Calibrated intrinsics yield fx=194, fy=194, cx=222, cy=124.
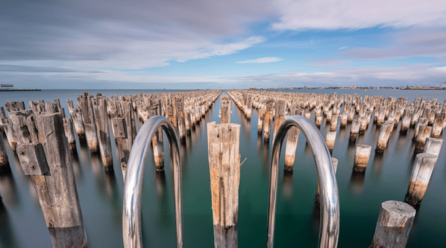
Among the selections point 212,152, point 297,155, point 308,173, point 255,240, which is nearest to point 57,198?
point 212,152

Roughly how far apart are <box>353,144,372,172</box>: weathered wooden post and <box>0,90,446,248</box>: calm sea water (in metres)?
0.53

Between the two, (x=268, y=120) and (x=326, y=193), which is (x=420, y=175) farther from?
(x=268, y=120)

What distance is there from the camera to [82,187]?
8.75m

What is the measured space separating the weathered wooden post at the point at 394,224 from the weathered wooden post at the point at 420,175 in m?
3.24

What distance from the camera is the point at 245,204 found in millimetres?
7188

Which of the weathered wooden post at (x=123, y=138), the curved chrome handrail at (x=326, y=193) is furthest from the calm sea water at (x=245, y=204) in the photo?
the curved chrome handrail at (x=326, y=193)

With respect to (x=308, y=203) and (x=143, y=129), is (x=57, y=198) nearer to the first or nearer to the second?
(x=143, y=129)

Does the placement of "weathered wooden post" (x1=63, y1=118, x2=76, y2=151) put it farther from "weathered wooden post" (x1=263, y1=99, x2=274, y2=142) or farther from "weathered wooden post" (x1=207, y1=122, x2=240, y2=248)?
"weathered wooden post" (x1=263, y1=99, x2=274, y2=142)

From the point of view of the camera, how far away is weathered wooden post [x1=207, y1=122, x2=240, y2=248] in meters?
2.95

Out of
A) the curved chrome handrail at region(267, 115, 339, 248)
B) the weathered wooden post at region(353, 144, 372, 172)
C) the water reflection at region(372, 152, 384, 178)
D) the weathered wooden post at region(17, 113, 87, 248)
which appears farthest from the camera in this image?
the water reflection at region(372, 152, 384, 178)

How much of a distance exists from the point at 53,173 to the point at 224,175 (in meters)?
2.68

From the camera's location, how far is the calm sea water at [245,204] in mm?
5840

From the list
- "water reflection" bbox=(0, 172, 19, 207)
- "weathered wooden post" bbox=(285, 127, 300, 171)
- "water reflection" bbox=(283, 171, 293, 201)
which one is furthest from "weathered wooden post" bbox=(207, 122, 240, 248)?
"water reflection" bbox=(0, 172, 19, 207)

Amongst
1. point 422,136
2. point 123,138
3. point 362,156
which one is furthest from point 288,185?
point 422,136
